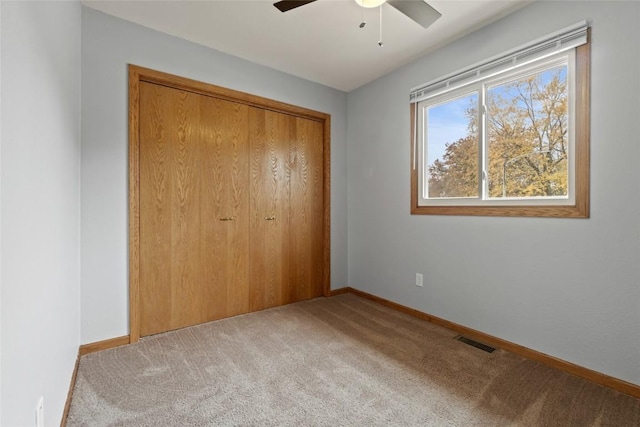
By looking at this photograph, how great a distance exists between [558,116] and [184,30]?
2.86 meters

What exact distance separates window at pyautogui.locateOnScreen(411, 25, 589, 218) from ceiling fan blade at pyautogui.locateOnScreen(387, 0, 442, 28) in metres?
0.76

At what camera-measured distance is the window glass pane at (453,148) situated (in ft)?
8.12

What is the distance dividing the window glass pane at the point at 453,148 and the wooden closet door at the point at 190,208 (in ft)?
5.94

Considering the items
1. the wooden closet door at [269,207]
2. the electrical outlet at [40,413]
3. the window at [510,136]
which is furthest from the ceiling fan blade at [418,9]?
the electrical outlet at [40,413]

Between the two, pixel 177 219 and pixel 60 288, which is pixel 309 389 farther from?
pixel 177 219

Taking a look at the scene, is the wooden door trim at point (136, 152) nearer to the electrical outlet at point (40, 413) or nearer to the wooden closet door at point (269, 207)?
the wooden closet door at point (269, 207)

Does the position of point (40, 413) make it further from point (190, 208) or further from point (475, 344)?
point (475, 344)

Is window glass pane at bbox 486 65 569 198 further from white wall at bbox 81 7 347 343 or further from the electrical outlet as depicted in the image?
the electrical outlet

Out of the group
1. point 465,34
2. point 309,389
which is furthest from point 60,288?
point 465,34

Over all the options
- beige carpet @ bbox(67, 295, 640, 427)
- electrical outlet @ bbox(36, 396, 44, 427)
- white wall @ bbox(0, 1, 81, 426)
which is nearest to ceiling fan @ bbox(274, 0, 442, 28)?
white wall @ bbox(0, 1, 81, 426)

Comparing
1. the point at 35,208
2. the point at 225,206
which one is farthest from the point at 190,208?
the point at 35,208

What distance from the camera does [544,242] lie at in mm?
1990

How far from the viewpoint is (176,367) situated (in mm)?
1926

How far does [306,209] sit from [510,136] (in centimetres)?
203
